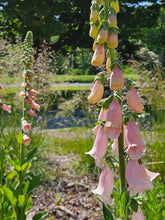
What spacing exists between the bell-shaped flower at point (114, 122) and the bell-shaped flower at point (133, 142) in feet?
0.21

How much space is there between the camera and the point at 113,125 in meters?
0.77

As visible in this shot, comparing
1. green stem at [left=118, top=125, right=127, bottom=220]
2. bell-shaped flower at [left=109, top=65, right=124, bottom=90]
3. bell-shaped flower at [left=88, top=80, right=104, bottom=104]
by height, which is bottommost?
green stem at [left=118, top=125, right=127, bottom=220]

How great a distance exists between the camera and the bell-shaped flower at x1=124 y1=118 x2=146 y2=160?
795mm

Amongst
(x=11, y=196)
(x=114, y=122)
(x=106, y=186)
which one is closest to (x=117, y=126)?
(x=114, y=122)

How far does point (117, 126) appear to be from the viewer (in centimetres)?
77

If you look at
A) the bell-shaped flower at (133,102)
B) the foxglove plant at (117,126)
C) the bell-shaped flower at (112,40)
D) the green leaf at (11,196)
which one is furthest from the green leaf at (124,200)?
the green leaf at (11,196)

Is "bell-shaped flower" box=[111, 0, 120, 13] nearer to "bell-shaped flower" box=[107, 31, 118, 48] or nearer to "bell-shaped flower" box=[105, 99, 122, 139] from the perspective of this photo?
"bell-shaped flower" box=[107, 31, 118, 48]

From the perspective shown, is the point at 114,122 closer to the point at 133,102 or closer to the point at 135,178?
the point at 133,102

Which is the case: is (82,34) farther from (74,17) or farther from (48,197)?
(48,197)

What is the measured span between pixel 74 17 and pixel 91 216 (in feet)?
39.5

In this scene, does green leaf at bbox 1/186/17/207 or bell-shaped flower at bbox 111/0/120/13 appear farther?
green leaf at bbox 1/186/17/207

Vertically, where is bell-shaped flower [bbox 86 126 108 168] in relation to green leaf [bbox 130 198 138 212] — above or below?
above

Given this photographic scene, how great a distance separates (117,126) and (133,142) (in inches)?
3.5

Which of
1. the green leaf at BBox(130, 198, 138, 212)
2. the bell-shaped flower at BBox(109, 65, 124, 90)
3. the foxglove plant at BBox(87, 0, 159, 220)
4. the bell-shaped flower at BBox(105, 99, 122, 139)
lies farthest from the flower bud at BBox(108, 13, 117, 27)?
the green leaf at BBox(130, 198, 138, 212)
